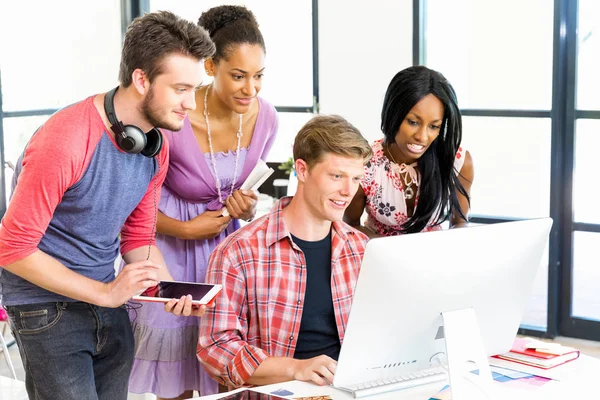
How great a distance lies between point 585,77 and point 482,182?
83cm

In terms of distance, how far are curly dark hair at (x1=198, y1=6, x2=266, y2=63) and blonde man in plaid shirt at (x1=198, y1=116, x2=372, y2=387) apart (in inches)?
13.8

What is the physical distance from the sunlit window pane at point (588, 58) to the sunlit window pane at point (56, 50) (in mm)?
3104

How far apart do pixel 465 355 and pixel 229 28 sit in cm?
122

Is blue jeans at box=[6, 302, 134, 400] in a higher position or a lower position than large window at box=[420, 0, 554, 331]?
lower

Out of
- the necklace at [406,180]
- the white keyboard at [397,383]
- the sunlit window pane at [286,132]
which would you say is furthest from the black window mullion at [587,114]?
the white keyboard at [397,383]

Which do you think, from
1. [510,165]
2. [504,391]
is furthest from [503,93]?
[504,391]

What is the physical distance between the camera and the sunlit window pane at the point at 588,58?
4566mm

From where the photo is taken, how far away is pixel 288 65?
563 cm

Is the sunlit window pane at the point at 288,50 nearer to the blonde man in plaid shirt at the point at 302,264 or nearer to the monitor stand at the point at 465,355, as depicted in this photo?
the blonde man in plaid shirt at the point at 302,264

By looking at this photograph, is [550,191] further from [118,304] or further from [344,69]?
[118,304]

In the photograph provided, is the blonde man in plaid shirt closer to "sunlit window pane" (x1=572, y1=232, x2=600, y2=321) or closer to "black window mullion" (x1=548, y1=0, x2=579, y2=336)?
"black window mullion" (x1=548, y1=0, x2=579, y2=336)

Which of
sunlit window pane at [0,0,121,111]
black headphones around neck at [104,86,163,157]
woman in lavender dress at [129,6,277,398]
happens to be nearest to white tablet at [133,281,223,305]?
black headphones around neck at [104,86,163,157]

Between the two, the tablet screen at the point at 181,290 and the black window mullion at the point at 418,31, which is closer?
the tablet screen at the point at 181,290

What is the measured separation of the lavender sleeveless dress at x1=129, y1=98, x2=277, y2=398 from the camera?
2535 millimetres
